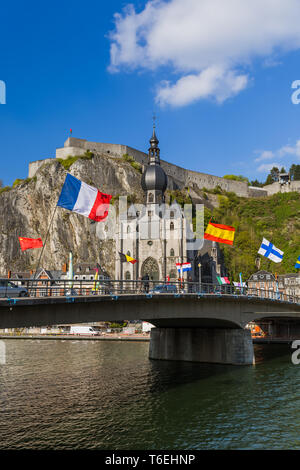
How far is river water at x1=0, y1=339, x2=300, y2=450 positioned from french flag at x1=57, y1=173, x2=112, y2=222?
41.8ft

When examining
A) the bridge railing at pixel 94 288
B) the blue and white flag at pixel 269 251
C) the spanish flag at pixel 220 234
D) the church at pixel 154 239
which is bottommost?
the bridge railing at pixel 94 288

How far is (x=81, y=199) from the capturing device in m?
28.9

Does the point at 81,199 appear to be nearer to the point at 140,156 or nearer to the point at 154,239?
the point at 154,239

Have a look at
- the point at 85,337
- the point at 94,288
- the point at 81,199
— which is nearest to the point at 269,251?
the point at 81,199

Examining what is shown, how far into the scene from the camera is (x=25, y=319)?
2423 centimetres

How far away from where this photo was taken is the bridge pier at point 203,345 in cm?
4556

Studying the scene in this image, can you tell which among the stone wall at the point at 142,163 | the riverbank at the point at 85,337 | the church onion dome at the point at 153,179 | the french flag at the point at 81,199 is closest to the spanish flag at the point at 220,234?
the french flag at the point at 81,199

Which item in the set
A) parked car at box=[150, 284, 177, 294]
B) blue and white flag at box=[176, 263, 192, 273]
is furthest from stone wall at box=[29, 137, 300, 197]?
parked car at box=[150, 284, 177, 294]

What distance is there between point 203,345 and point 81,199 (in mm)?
25833

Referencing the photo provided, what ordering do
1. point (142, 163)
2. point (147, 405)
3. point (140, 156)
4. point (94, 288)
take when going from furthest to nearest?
point (142, 163) < point (140, 156) < point (147, 405) < point (94, 288)

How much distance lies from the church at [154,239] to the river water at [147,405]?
5842cm

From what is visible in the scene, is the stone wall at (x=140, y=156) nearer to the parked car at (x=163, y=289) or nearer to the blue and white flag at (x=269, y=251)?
the blue and white flag at (x=269, y=251)

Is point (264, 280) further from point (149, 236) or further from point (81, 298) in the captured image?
point (81, 298)

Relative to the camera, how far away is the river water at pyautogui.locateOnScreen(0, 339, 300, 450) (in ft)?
74.6
